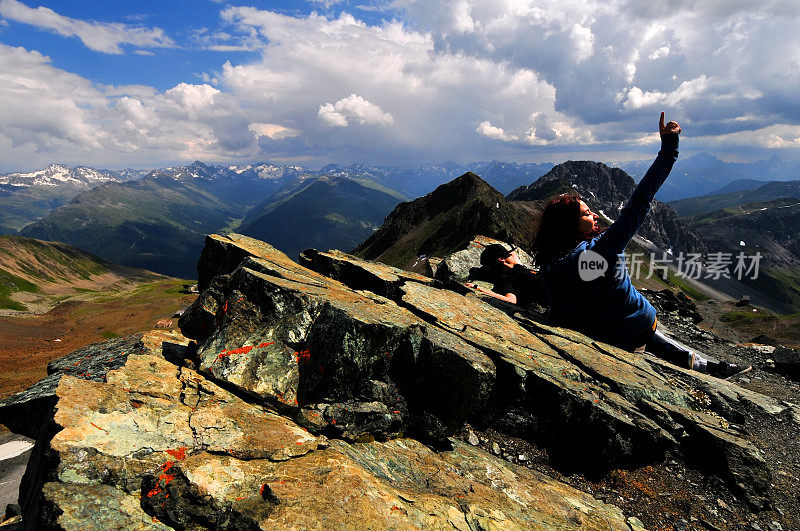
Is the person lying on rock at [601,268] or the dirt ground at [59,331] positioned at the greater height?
the person lying on rock at [601,268]

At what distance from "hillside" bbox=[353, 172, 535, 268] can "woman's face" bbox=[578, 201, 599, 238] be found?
100256mm

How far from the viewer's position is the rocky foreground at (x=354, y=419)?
5.37m

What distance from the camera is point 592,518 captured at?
721 centimetres

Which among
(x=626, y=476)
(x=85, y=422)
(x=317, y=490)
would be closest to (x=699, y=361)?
(x=626, y=476)

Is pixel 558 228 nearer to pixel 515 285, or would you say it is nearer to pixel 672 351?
pixel 672 351

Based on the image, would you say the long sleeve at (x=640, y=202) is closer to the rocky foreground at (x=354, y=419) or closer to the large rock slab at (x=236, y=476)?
the rocky foreground at (x=354, y=419)

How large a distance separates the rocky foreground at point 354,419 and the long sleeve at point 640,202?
3930mm

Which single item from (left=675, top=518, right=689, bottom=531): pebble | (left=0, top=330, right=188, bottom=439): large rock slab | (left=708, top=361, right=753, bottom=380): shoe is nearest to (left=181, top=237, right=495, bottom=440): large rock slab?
(left=0, top=330, right=188, bottom=439): large rock slab

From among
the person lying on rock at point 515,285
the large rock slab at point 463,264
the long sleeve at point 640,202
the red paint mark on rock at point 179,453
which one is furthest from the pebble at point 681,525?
the large rock slab at point 463,264

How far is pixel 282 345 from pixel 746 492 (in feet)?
39.5

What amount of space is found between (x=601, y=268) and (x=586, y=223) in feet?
4.00

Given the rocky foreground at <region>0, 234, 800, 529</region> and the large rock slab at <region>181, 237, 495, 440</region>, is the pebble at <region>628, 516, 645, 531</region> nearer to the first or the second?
the rocky foreground at <region>0, 234, 800, 529</region>

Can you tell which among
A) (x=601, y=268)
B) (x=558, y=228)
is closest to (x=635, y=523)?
(x=601, y=268)

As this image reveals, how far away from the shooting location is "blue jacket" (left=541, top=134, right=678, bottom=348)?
7117 mm
